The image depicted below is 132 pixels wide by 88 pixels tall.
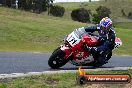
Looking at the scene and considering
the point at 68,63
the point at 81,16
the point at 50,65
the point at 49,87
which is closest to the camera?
the point at 49,87

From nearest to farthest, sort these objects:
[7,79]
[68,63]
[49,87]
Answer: [49,87]
[7,79]
[68,63]

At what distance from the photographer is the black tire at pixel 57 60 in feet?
42.2

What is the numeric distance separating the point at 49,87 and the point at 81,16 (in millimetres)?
76091

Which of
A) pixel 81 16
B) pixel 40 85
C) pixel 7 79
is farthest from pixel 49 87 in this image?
pixel 81 16

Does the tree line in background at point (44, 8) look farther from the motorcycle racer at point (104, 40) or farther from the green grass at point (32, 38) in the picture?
the motorcycle racer at point (104, 40)

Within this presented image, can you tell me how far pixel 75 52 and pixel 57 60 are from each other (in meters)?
0.59

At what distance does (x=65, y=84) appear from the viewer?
883 cm

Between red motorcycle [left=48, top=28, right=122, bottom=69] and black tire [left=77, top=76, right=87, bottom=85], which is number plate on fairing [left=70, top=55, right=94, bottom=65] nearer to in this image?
red motorcycle [left=48, top=28, right=122, bottom=69]

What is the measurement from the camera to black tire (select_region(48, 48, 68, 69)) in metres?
12.9

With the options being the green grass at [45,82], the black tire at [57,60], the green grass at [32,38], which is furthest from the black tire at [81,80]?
the green grass at [32,38]

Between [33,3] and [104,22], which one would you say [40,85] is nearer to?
[104,22]

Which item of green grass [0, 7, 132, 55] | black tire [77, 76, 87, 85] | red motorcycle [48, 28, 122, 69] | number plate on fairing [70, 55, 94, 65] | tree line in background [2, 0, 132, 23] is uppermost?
black tire [77, 76, 87, 85]

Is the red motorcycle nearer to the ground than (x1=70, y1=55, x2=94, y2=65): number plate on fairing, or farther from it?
farther from it

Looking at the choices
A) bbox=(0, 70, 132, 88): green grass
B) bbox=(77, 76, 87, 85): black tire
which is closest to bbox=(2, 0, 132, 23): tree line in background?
bbox=(0, 70, 132, 88): green grass
